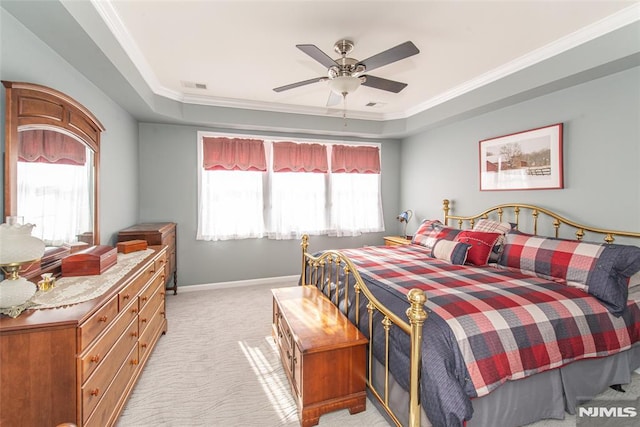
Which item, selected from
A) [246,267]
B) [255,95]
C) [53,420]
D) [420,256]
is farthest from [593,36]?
[246,267]

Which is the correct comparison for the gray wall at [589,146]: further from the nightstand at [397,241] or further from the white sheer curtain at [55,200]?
the white sheer curtain at [55,200]

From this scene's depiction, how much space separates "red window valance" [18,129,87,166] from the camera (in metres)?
1.76

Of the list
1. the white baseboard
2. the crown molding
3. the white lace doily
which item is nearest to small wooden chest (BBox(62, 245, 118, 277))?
the white lace doily

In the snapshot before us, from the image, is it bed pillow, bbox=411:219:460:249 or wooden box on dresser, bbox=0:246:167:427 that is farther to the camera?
bed pillow, bbox=411:219:460:249

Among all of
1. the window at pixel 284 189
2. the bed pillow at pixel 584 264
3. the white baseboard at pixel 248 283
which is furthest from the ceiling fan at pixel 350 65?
the white baseboard at pixel 248 283

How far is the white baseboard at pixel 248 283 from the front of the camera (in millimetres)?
4367

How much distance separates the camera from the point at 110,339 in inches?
64.6

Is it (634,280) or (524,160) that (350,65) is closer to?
(524,160)

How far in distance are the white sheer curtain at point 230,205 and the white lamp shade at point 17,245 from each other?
9.74 ft

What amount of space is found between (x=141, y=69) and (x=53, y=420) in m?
3.08

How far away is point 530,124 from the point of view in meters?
3.18

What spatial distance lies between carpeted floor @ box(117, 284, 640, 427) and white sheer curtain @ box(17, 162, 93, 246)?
1288 millimetres

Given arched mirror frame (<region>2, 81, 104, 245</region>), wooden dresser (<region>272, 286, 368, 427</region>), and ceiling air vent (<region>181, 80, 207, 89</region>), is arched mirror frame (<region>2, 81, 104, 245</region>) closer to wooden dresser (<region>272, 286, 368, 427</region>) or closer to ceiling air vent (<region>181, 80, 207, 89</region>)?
ceiling air vent (<region>181, 80, 207, 89</region>)

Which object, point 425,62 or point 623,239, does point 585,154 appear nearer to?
point 623,239
